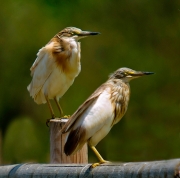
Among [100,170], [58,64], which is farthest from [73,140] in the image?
[58,64]

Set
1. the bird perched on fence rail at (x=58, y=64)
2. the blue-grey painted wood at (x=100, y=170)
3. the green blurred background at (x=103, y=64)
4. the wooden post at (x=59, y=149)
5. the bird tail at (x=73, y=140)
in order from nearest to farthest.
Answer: the blue-grey painted wood at (x=100, y=170)
the bird tail at (x=73, y=140)
the wooden post at (x=59, y=149)
the bird perched on fence rail at (x=58, y=64)
the green blurred background at (x=103, y=64)

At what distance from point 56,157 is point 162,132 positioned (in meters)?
2.64

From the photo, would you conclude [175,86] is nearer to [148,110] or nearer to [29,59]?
[148,110]

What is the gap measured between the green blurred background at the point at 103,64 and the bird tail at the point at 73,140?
229 cm

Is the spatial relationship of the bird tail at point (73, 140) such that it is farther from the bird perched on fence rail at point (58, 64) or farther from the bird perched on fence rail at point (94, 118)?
the bird perched on fence rail at point (58, 64)

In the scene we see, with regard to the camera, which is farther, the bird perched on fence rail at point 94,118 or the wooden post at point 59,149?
the wooden post at point 59,149

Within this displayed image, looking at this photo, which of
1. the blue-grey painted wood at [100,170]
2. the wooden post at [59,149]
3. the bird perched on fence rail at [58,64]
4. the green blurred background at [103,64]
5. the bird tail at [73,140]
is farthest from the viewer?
the green blurred background at [103,64]

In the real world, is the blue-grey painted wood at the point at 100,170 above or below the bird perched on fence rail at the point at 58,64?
below

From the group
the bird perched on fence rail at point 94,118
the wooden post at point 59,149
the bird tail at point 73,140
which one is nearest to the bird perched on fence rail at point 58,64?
the wooden post at point 59,149

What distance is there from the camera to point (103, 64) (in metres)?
5.70

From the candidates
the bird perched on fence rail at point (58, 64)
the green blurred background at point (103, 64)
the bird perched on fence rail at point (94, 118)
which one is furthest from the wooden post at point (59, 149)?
the green blurred background at point (103, 64)

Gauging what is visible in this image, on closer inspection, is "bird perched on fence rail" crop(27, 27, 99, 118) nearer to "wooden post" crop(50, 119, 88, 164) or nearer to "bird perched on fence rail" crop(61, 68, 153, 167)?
"wooden post" crop(50, 119, 88, 164)

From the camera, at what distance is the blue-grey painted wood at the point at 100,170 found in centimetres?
179

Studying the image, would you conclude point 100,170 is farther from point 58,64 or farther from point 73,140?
point 58,64
